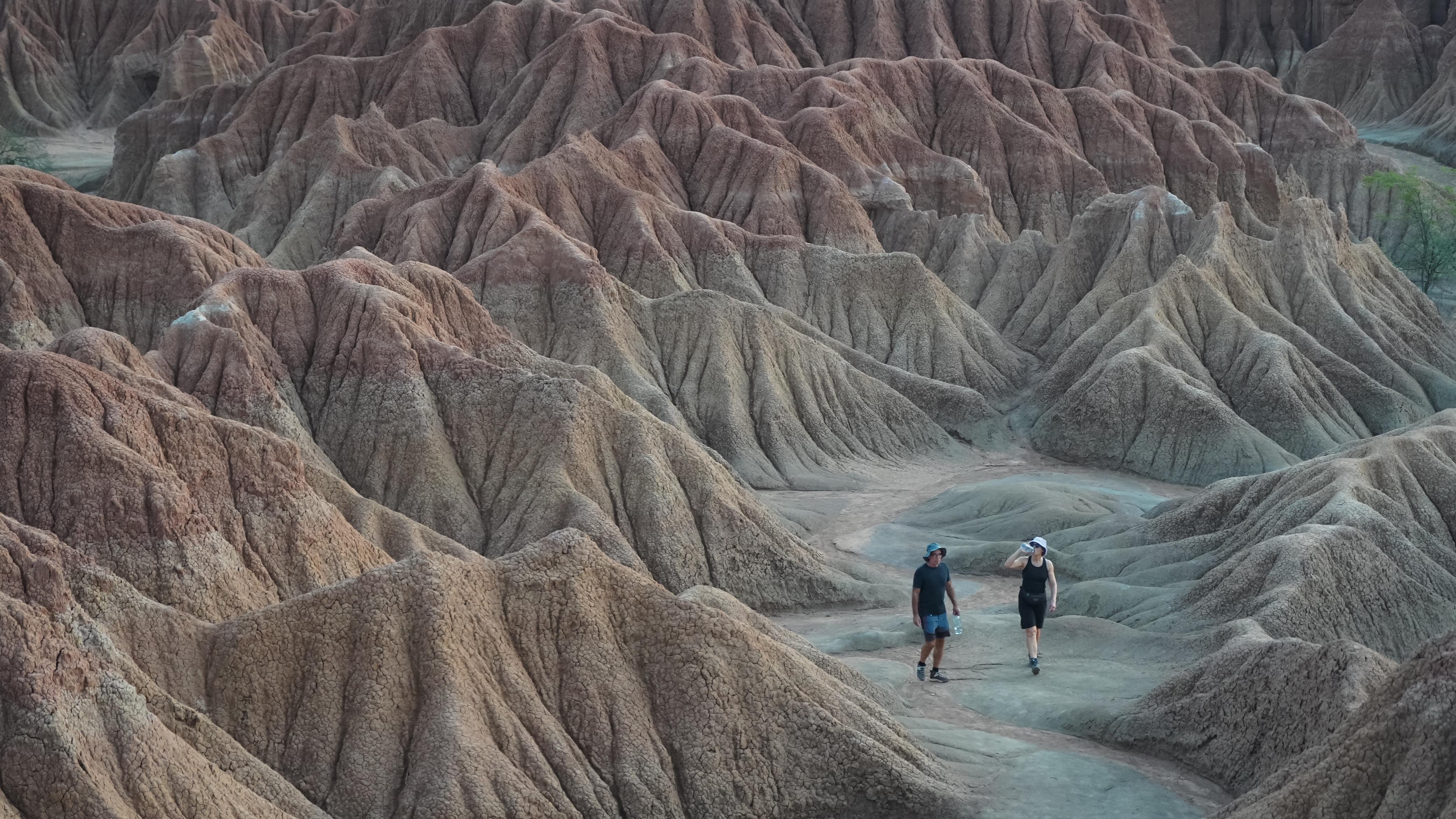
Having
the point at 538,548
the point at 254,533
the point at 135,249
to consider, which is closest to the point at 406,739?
the point at 538,548

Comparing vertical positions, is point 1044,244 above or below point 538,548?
below

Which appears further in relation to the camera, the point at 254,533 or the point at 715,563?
the point at 715,563

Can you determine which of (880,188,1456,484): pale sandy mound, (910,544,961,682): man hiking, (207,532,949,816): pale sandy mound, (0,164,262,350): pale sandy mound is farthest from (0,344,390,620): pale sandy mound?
(880,188,1456,484): pale sandy mound

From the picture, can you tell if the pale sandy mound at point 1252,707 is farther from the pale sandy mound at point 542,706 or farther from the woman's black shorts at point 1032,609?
the pale sandy mound at point 542,706

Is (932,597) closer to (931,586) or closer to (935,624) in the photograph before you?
(931,586)

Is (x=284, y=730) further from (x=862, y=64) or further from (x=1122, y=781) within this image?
(x=862, y=64)

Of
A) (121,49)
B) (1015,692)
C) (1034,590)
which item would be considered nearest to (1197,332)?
(1034,590)
